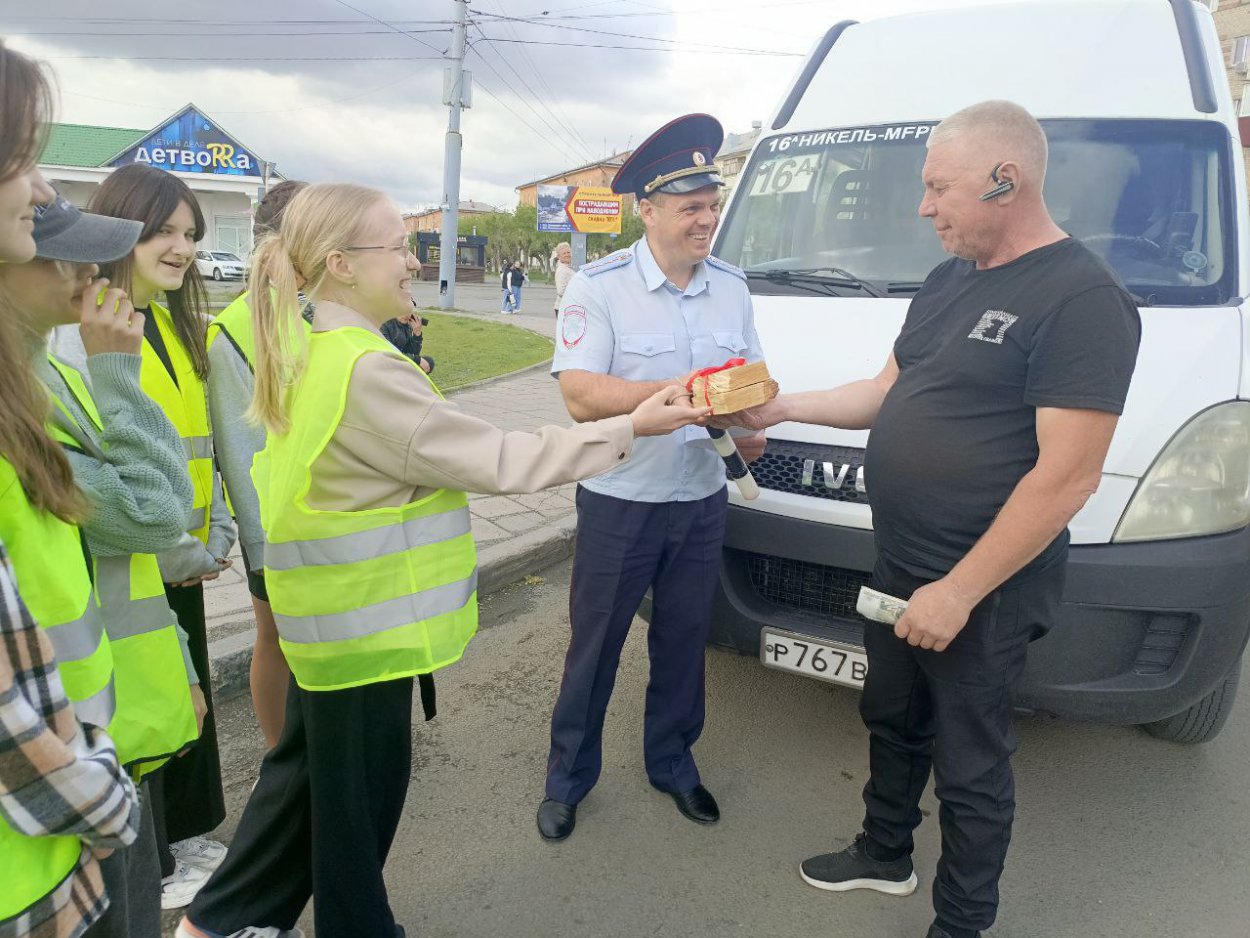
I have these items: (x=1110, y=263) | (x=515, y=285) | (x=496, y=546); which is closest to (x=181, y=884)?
(x=496, y=546)

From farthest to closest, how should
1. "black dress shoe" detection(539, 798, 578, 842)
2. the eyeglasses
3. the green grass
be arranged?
1. the green grass
2. "black dress shoe" detection(539, 798, 578, 842)
3. the eyeglasses

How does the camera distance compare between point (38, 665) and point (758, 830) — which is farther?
point (758, 830)

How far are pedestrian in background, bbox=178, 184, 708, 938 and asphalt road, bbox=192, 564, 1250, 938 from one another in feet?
2.12

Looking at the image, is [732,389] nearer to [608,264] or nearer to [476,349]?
[608,264]

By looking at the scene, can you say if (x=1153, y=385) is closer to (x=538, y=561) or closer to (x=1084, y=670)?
(x=1084, y=670)

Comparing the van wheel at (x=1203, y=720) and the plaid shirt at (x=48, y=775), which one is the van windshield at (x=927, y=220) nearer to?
the van wheel at (x=1203, y=720)

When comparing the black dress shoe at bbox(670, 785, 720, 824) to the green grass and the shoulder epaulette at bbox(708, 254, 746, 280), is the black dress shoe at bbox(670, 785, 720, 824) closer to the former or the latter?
the shoulder epaulette at bbox(708, 254, 746, 280)

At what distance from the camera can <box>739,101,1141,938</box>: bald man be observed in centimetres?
191

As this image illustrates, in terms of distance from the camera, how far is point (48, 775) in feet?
3.44

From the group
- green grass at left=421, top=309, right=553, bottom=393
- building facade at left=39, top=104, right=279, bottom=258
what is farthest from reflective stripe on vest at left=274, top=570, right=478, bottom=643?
building facade at left=39, top=104, right=279, bottom=258

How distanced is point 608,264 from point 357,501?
1.28 metres

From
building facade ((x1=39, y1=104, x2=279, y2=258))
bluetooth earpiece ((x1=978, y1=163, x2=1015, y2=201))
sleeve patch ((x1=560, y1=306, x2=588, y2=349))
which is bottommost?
sleeve patch ((x1=560, y1=306, x2=588, y2=349))

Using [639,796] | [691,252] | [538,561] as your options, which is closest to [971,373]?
[691,252]

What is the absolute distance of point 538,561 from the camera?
516 centimetres
